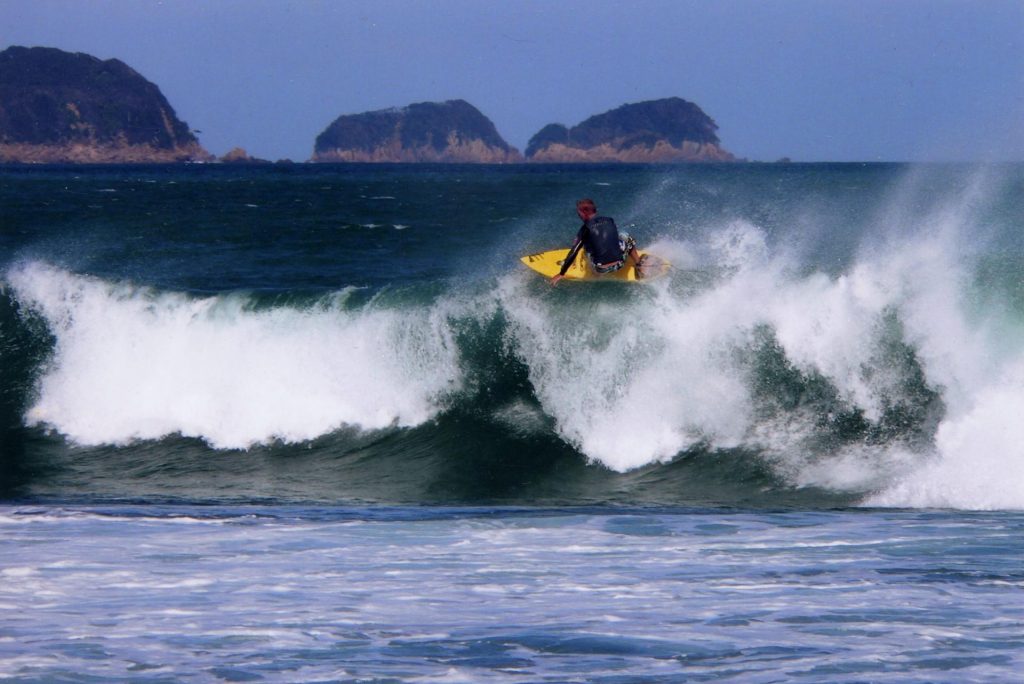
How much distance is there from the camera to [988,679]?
263 inches

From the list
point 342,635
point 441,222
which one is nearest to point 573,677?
point 342,635

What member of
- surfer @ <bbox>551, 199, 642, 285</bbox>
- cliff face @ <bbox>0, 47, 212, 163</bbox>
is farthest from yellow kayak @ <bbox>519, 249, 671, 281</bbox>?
cliff face @ <bbox>0, 47, 212, 163</bbox>

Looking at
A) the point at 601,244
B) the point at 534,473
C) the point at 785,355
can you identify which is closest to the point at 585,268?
the point at 601,244

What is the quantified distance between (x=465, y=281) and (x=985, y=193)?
2995 cm

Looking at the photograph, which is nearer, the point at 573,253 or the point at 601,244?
the point at 601,244

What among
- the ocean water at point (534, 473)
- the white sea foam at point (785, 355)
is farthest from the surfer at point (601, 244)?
the white sea foam at point (785, 355)

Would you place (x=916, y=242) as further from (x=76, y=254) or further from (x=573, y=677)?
(x=76, y=254)

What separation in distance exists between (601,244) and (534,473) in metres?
2.82

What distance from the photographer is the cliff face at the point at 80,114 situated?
174125 millimetres

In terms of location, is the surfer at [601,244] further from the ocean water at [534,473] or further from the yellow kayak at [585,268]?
the ocean water at [534,473]

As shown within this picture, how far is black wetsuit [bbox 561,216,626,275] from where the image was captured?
48.2 ft

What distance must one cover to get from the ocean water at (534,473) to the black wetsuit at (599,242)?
0.47m

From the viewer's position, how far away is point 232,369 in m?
16.8

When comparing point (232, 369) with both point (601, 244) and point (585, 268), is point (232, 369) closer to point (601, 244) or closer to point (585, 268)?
point (585, 268)
